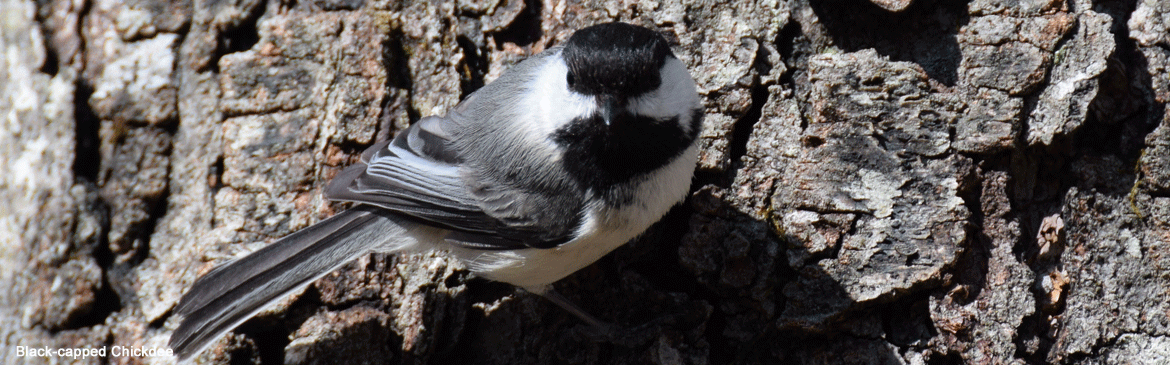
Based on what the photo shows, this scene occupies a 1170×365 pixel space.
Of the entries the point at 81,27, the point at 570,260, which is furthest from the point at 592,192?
the point at 81,27

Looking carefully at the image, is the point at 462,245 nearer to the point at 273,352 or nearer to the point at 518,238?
the point at 518,238

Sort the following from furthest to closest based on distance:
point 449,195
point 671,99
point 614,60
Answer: point 449,195
point 671,99
point 614,60

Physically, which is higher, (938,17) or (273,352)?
(938,17)

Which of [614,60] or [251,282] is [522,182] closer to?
[614,60]

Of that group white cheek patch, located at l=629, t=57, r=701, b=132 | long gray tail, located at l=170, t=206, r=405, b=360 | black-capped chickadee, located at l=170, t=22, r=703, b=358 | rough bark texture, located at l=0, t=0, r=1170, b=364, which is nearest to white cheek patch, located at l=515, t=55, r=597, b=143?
black-capped chickadee, located at l=170, t=22, r=703, b=358

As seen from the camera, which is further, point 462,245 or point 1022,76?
point 462,245

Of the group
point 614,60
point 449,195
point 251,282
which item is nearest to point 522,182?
point 449,195

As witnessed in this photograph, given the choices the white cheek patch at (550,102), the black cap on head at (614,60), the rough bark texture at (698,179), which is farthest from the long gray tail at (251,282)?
the black cap on head at (614,60)
